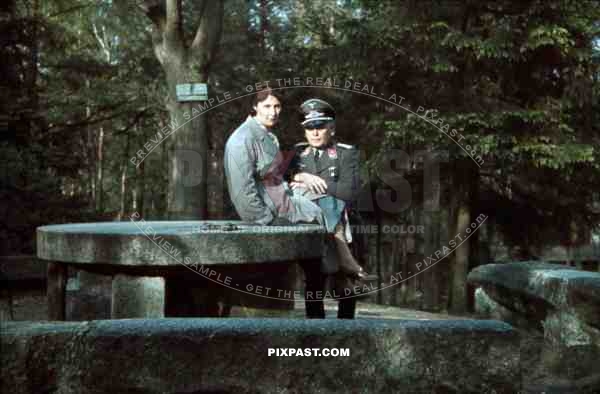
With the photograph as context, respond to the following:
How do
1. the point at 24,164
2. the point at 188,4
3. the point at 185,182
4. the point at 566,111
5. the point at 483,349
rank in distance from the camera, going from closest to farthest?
the point at 483,349
the point at 185,182
the point at 566,111
the point at 24,164
the point at 188,4

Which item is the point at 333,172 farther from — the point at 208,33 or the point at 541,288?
the point at 208,33

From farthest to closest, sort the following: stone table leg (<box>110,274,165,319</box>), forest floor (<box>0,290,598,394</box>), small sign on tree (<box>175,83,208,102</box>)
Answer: small sign on tree (<box>175,83,208,102</box>) < stone table leg (<box>110,274,165,319</box>) < forest floor (<box>0,290,598,394</box>)

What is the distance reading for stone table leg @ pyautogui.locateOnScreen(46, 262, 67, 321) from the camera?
3912 mm

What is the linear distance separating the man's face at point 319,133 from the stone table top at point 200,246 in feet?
1.47

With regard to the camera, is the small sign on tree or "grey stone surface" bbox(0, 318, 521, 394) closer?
"grey stone surface" bbox(0, 318, 521, 394)

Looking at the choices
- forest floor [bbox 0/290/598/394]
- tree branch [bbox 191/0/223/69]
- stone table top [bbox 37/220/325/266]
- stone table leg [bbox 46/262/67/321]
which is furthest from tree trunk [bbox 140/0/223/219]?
stone table top [bbox 37/220/325/266]

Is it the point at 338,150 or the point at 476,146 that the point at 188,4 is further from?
the point at 338,150

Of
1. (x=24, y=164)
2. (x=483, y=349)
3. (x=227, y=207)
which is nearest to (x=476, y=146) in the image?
(x=227, y=207)

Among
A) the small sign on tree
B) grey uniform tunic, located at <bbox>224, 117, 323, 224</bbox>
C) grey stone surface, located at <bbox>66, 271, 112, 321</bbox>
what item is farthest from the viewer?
the small sign on tree

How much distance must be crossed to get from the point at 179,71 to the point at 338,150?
364cm

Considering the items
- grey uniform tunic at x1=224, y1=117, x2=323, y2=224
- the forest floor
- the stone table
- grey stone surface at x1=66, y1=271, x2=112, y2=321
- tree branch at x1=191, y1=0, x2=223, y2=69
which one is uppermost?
tree branch at x1=191, y1=0, x2=223, y2=69

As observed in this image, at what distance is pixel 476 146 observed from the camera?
270 inches

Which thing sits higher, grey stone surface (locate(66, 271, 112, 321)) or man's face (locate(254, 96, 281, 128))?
man's face (locate(254, 96, 281, 128))

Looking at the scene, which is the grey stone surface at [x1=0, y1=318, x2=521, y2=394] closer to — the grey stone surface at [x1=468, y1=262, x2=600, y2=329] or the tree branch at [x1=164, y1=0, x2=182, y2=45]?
the grey stone surface at [x1=468, y1=262, x2=600, y2=329]
